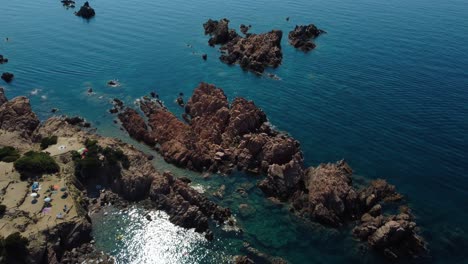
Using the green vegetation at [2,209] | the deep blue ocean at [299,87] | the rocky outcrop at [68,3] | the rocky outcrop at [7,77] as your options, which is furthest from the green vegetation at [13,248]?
the rocky outcrop at [68,3]

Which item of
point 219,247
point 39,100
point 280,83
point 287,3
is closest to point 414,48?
point 280,83

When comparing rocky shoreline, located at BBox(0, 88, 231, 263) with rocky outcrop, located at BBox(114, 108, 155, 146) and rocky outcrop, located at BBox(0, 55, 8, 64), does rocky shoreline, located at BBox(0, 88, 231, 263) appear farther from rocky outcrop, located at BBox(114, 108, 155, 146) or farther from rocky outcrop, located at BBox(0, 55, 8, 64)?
rocky outcrop, located at BBox(0, 55, 8, 64)

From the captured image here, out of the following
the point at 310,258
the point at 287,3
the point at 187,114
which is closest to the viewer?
the point at 310,258

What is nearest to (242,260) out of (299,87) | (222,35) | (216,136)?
(216,136)

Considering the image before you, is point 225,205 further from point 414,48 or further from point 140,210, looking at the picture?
point 414,48

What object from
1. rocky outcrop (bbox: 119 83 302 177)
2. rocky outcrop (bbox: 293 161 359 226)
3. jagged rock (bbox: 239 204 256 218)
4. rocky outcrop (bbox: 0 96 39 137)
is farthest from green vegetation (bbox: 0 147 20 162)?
rocky outcrop (bbox: 293 161 359 226)

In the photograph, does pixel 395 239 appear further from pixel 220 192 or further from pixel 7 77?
pixel 7 77
